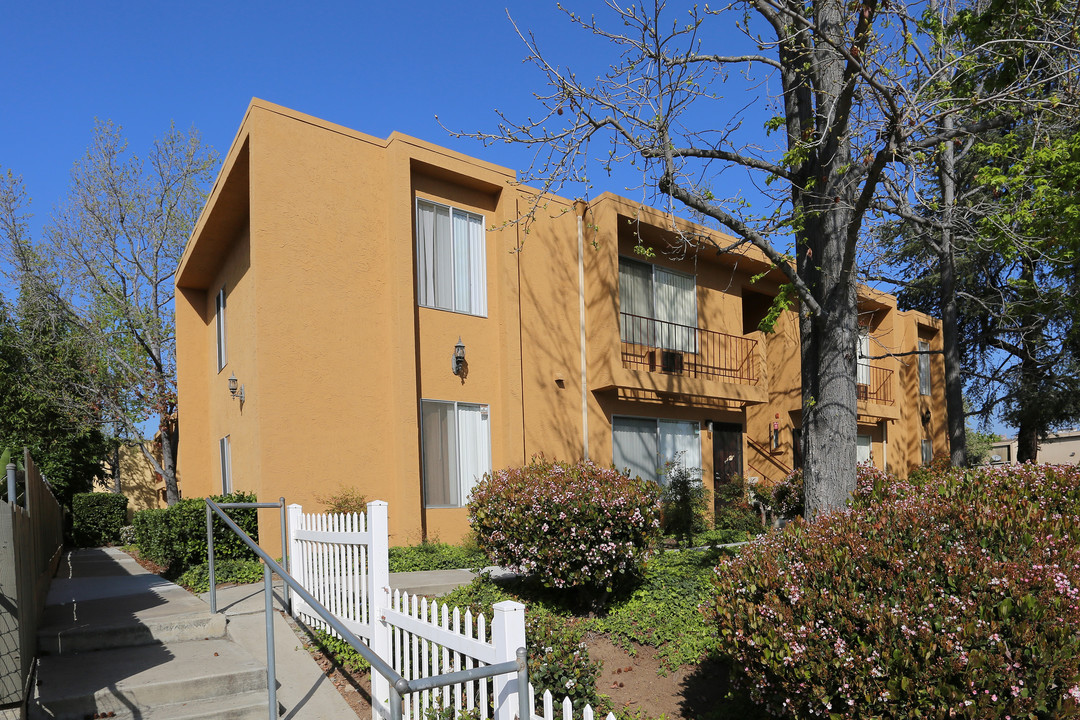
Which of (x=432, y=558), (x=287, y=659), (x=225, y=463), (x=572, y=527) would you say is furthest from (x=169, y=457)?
(x=572, y=527)

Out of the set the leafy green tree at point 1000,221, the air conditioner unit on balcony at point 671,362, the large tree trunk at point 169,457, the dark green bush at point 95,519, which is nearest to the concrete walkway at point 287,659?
the leafy green tree at point 1000,221

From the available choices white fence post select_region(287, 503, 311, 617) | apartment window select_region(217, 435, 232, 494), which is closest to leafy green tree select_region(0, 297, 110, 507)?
apartment window select_region(217, 435, 232, 494)

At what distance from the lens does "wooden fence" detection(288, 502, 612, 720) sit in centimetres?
384

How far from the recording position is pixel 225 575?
29.6 ft

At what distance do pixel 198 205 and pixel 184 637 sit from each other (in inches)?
785

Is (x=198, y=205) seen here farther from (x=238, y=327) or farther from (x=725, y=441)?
(x=725, y=441)

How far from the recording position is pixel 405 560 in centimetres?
973

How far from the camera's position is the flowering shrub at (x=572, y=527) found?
7367 millimetres

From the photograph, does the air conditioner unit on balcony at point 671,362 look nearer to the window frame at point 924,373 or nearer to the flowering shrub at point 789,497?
the flowering shrub at point 789,497

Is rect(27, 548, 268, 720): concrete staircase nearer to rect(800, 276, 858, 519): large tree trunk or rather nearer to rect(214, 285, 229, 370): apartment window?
rect(800, 276, 858, 519): large tree trunk

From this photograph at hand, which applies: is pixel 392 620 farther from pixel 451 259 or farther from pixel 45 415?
pixel 45 415

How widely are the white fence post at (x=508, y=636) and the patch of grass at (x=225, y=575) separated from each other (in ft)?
20.1

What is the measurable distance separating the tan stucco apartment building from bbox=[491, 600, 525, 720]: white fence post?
18.1 feet

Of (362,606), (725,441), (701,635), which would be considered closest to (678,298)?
(725,441)
